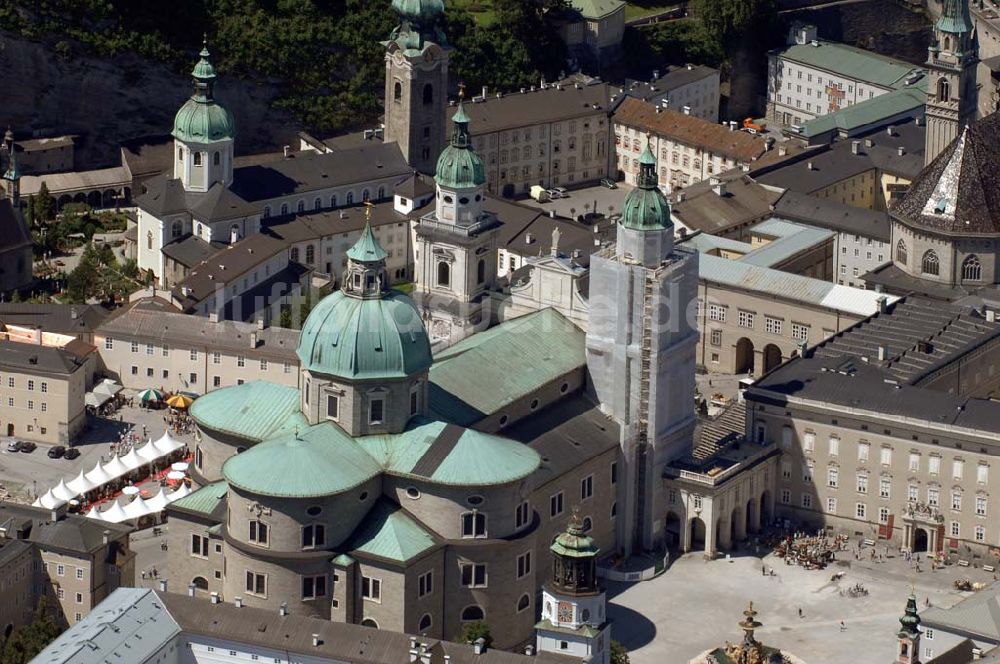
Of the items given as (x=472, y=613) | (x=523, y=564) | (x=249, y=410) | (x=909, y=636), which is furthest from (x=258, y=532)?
(x=909, y=636)

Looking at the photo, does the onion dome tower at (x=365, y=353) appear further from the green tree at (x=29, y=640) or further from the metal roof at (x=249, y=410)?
the green tree at (x=29, y=640)

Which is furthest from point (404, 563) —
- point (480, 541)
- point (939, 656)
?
point (939, 656)

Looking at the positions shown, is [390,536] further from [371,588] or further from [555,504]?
[555,504]

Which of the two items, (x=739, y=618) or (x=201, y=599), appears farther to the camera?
(x=739, y=618)

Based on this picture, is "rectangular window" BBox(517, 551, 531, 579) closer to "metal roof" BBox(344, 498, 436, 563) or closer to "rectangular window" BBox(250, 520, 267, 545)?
"metal roof" BBox(344, 498, 436, 563)

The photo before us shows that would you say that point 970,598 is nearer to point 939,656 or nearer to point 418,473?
point 939,656

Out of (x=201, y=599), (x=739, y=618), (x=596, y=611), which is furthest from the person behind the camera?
(x=739, y=618)
